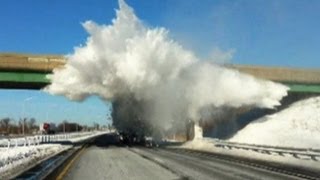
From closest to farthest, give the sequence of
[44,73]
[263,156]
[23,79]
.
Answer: [263,156], [23,79], [44,73]

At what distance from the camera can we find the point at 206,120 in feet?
262

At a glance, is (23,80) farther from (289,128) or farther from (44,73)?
(289,128)

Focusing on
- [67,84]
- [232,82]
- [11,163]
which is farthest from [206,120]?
[11,163]

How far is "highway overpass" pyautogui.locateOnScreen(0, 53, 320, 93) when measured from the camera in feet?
215

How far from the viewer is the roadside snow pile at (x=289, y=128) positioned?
64562mm

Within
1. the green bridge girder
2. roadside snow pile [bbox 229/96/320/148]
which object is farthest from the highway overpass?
roadside snow pile [bbox 229/96/320/148]

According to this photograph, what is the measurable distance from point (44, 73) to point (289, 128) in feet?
89.7

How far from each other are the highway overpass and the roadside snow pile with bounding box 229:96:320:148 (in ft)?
9.18

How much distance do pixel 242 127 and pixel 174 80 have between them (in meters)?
15.0

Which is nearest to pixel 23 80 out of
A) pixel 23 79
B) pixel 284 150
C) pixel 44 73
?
pixel 23 79

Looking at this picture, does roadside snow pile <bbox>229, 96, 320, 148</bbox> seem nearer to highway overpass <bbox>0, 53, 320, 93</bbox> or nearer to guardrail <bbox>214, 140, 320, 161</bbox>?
highway overpass <bbox>0, 53, 320, 93</bbox>

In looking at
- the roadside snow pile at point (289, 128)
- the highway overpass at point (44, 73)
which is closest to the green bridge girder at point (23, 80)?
the highway overpass at point (44, 73)

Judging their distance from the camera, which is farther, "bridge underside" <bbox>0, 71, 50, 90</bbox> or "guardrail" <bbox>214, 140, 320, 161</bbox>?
"bridge underside" <bbox>0, 71, 50, 90</bbox>

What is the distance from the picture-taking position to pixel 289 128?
69625 mm
